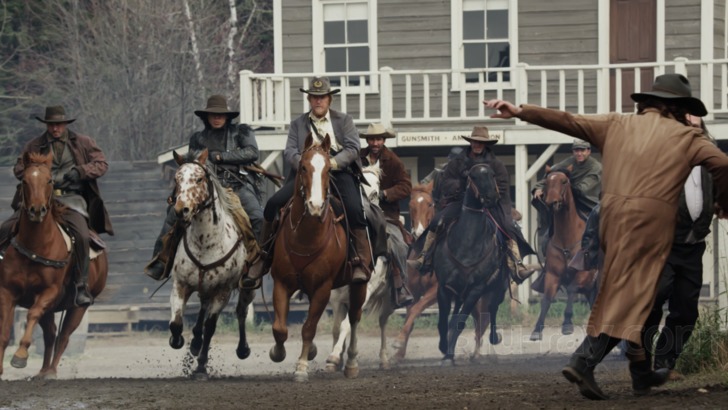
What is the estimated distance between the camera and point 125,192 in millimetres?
28906

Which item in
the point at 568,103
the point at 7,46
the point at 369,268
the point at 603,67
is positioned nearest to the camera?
the point at 369,268

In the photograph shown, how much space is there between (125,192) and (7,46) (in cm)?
796

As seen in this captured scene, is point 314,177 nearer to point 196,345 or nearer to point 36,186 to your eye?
point 36,186

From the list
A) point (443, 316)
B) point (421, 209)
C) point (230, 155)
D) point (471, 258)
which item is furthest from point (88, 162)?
point (421, 209)

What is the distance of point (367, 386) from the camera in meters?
13.8

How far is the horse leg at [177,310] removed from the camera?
51.6 feet

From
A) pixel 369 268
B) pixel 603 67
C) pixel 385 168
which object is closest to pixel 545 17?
pixel 603 67

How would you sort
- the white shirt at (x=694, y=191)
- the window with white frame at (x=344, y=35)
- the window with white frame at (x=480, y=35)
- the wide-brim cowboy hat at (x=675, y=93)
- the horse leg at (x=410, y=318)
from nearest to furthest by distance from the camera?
the wide-brim cowboy hat at (x=675, y=93)
the white shirt at (x=694, y=191)
the horse leg at (x=410, y=318)
the window with white frame at (x=480, y=35)
the window with white frame at (x=344, y=35)

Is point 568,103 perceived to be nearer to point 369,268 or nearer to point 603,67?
point 603,67

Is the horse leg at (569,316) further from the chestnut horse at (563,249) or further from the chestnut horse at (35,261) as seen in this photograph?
the chestnut horse at (35,261)

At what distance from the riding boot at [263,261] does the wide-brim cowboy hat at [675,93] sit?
5.42m

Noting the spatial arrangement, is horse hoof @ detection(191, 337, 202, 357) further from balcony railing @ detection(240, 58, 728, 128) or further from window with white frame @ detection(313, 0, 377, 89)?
window with white frame @ detection(313, 0, 377, 89)

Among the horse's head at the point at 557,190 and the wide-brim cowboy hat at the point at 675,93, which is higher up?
the wide-brim cowboy hat at the point at 675,93

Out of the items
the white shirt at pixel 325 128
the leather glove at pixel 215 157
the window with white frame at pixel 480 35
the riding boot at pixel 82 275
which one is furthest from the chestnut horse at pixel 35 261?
the window with white frame at pixel 480 35
